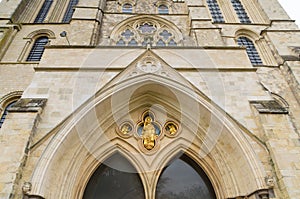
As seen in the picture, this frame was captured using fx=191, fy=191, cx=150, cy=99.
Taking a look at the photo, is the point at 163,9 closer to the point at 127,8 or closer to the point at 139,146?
the point at 127,8

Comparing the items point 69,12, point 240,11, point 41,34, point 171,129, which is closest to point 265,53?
point 240,11

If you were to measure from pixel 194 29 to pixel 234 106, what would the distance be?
5783mm

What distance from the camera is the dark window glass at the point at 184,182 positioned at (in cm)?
575

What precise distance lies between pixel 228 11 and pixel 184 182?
41.8 ft

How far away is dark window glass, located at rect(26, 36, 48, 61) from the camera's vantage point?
9.95 meters

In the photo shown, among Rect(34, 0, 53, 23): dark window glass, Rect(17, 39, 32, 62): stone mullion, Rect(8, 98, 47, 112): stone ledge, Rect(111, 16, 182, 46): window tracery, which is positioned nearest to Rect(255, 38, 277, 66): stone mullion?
Rect(111, 16, 182, 46): window tracery

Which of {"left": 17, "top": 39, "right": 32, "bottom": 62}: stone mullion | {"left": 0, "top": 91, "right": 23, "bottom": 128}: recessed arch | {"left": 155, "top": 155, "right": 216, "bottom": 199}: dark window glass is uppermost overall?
{"left": 17, "top": 39, "right": 32, "bottom": 62}: stone mullion

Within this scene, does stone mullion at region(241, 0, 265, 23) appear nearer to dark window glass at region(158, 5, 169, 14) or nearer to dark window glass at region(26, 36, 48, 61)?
dark window glass at region(158, 5, 169, 14)

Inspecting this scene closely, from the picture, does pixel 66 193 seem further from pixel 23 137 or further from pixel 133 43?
pixel 133 43

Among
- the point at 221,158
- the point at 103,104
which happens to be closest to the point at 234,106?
the point at 221,158

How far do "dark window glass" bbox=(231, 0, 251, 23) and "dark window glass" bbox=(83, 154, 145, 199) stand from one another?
12.6m

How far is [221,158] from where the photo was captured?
558cm

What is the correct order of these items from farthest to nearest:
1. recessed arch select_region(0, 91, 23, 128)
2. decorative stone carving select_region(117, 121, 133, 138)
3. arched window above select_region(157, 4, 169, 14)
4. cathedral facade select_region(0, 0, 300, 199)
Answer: arched window above select_region(157, 4, 169, 14)
recessed arch select_region(0, 91, 23, 128)
decorative stone carving select_region(117, 121, 133, 138)
cathedral facade select_region(0, 0, 300, 199)

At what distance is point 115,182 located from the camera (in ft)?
19.2
